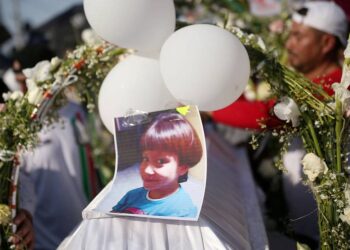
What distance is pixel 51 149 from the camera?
132 inches

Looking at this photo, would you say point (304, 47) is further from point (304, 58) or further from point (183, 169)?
point (183, 169)

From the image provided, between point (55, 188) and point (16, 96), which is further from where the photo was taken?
point (55, 188)

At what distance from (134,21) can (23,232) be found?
106 cm

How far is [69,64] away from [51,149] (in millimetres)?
1133

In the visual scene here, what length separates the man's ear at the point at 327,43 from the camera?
122 inches

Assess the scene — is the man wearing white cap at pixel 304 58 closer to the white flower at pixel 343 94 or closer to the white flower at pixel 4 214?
the white flower at pixel 343 94

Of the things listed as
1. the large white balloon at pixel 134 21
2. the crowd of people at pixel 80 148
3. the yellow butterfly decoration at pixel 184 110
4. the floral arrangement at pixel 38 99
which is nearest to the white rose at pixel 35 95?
the floral arrangement at pixel 38 99

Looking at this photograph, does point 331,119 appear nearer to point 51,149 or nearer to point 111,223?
point 111,223

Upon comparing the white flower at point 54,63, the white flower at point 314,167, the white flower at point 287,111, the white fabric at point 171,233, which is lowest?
the white fabric at point 171,233

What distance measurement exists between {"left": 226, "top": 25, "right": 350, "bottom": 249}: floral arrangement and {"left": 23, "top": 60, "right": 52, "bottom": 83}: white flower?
38.9 inches

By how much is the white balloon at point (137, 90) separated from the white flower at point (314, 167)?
20.5 inches

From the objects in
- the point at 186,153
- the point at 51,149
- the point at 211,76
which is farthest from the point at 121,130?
the point at 51,149

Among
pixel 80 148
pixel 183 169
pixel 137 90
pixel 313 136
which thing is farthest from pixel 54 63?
pixel 80 148

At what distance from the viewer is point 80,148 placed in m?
3.56
